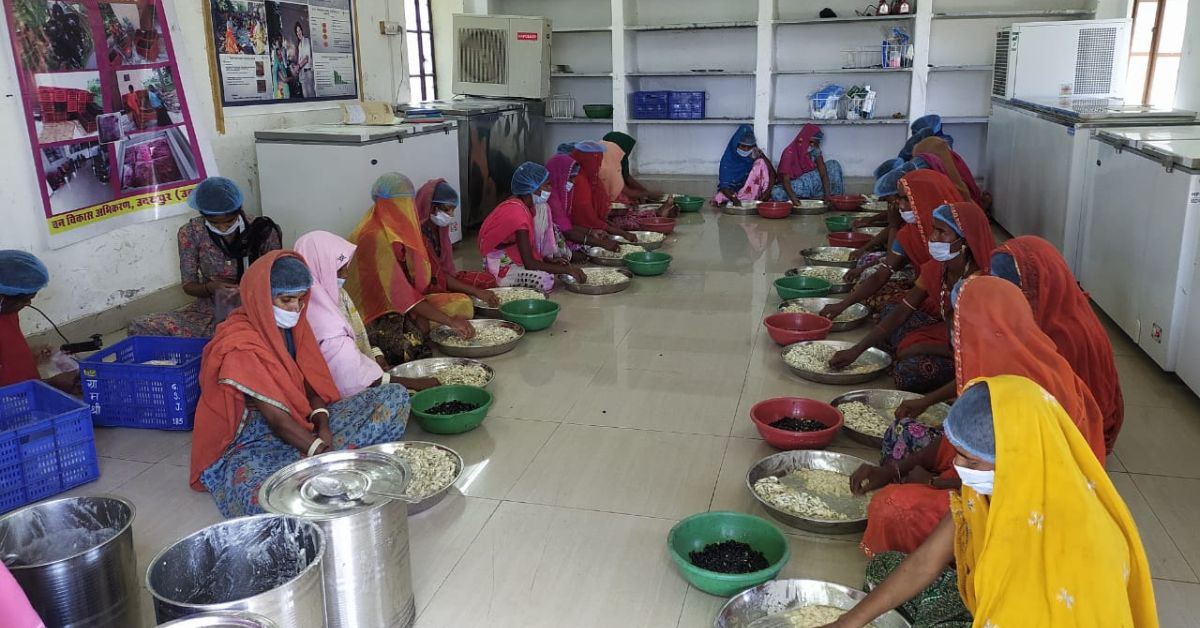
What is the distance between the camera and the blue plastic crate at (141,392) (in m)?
3.58

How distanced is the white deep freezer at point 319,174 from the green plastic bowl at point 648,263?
1.77m

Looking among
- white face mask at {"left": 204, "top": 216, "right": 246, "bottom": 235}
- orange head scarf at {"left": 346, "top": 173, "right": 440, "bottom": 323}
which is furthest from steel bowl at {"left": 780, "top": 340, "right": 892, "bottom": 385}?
white face mask at {"left": 204, "top": 216, "right": 246, "bottom": 235}

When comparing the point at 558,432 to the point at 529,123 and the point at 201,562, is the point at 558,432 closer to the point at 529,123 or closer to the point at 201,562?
the point at 201,562

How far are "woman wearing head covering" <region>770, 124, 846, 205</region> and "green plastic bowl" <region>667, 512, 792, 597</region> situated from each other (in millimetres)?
6176

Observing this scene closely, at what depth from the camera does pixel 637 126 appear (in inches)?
397

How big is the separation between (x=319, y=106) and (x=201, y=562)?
5.17m

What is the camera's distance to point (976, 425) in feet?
5.37

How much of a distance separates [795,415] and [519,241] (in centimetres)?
254

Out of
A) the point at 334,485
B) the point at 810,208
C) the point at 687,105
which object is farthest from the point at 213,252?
the point at 687,105

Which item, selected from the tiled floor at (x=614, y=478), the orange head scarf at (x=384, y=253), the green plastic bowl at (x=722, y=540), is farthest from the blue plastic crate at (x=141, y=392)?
the green plastic bowl at (x=722, y=540)

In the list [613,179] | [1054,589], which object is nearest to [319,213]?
[613,179]

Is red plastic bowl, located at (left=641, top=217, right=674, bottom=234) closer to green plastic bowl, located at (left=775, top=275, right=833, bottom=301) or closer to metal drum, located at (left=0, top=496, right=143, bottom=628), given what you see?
green plastic bowl, located at (left=775, top=275, right=833, bottom=301)

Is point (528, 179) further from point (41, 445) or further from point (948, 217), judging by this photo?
point (41, 445)

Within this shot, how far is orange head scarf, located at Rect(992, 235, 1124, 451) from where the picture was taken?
279cm
